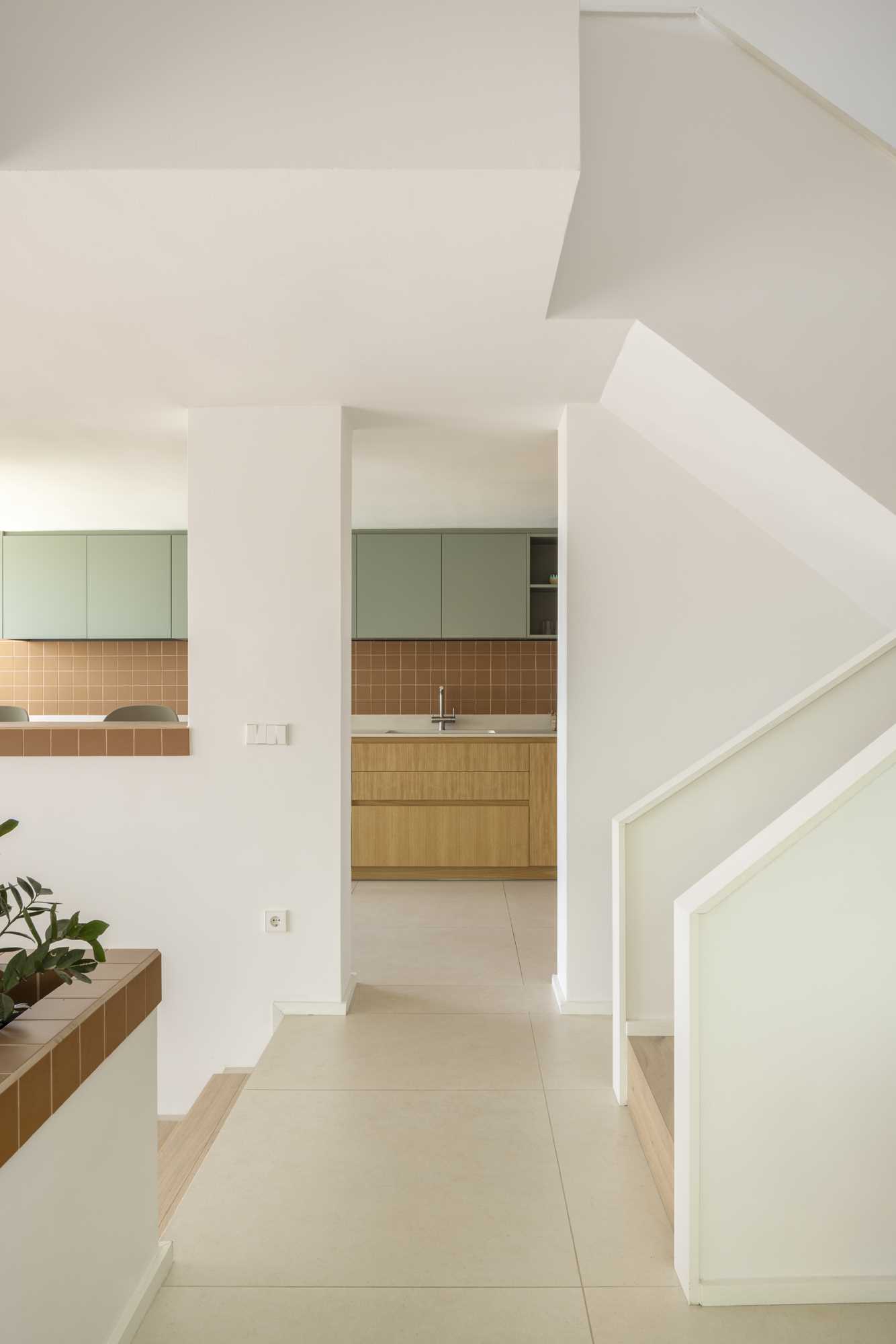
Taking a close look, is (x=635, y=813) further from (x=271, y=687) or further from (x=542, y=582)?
(x=542, y=582)

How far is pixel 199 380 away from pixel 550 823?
370cm

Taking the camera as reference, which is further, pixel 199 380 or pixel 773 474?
pixel 199 380

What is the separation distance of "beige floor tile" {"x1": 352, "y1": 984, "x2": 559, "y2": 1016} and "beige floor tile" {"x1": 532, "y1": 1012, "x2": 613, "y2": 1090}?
5.7 inches

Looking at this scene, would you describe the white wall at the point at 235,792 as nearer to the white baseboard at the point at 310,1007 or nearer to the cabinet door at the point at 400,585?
the white baseboard at the point at 310,1007

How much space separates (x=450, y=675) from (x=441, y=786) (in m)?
1.14

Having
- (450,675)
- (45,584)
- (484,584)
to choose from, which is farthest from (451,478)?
(45,584)

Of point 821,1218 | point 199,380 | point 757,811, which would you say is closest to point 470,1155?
point 821,1218

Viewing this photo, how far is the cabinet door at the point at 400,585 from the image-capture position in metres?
6.64

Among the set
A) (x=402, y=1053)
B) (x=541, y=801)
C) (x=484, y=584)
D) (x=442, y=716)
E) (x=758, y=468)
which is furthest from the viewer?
(x=442, y=716)

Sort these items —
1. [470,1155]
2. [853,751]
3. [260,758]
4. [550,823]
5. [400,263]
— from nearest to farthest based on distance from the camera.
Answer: [400,263], [470,1155], [853,751], [260,758], [550,823]

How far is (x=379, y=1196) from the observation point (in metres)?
2.49

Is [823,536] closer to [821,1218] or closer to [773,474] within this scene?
[773,474]

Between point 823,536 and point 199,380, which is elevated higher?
point 199,380

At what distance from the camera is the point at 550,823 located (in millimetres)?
6137
